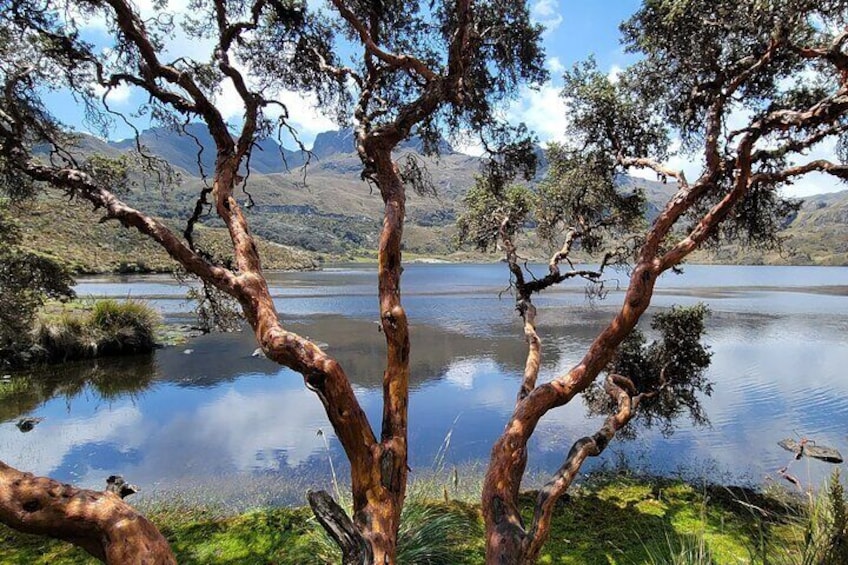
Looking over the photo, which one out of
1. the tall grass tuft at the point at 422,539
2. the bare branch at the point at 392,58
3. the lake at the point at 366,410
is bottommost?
the lake at the point at 366,410

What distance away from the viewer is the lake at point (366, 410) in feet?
39.7

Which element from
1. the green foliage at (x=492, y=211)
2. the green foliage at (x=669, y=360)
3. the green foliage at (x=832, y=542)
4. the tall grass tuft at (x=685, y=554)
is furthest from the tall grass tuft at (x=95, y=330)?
the green foliage at (x=832, y=542)

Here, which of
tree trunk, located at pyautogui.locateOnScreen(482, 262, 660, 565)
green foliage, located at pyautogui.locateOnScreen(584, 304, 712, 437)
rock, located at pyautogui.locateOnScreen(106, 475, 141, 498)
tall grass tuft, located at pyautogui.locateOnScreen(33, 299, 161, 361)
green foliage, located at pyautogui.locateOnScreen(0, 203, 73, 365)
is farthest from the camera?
tall grass tuft, located at pyautogui.locateOnScreen(33, 299, 161, 361)

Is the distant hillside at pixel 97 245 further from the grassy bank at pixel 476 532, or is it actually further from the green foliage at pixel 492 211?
the grassy bank at pixel 476 532

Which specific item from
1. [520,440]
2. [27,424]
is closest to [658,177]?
[520,440]

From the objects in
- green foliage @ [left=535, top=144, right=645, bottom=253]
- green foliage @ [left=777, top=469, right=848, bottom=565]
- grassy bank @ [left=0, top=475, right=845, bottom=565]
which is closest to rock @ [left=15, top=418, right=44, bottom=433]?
grassy bank @ [left=0, top=475, right=845, bottom=565]

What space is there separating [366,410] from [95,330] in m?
14.5

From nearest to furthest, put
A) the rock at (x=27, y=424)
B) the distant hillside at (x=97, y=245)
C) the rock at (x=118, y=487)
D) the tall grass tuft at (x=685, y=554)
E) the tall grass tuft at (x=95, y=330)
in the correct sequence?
the tall grass tuft at (x=685, y=554)
the rock at (x=118, y=487)
the rock at (x=27, y=424)
the tall grass tuft at (x=95, y=330)
the distant hillside at (x=97, y=245)

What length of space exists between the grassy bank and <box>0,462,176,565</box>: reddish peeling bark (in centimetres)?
320

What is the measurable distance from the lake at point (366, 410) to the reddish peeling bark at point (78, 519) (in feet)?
18.6

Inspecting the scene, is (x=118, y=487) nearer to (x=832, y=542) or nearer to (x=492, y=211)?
(x=832, y=542)

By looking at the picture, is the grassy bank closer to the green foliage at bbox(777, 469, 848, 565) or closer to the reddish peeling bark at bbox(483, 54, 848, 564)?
the reddish peeling bark at bbox(483, 54, 848, 564)

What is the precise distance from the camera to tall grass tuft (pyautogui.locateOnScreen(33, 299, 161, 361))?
2159 centimetres

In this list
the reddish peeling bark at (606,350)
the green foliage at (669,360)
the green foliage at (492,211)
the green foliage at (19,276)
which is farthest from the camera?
the green foliage at (19,276)
